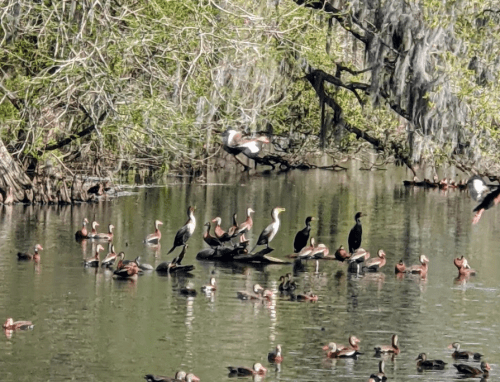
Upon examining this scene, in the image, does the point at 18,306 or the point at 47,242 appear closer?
the point at 18,306

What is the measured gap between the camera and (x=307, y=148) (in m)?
59.1

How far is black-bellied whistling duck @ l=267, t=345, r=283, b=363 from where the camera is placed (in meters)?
18.0

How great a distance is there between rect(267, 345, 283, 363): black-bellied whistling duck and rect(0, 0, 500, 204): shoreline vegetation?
40.1ft

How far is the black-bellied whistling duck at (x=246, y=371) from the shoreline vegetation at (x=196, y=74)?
1307 cm

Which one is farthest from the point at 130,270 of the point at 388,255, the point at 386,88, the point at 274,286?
Answer: the point at 386,88

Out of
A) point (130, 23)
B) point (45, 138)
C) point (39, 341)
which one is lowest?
point (39, 341)

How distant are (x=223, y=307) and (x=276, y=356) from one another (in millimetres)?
4215

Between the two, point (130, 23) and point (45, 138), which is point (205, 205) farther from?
point (130, 23)

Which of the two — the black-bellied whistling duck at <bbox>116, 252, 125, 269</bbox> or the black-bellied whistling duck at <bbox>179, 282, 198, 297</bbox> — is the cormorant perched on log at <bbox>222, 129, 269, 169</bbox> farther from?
the black-bellied whistling duck at <bbox>116, 252, 125, 269</bbox>

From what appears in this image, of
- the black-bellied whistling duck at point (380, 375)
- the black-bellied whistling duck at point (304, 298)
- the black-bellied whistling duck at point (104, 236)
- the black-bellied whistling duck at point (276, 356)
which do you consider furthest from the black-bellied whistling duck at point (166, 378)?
the black-bellied whistling duck at point (104, 236)

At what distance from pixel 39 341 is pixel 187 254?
412 inches

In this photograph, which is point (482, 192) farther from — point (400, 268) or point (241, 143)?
point (400, 268)

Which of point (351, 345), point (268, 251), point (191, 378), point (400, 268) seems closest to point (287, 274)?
point (268, 251)

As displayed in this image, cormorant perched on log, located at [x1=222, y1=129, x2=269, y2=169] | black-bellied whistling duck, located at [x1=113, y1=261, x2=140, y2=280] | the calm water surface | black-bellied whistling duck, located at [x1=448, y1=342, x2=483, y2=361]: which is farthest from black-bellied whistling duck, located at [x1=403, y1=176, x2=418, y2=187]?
cormorant perched on log, located at [x1=222, y1=129, x2=269, y2=169]
